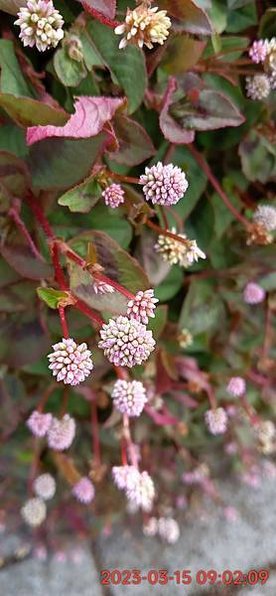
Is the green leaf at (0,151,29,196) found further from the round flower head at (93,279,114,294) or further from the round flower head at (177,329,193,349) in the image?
the round flower head at (177,329,193,349)

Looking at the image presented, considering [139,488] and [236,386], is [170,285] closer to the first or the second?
[236,386]

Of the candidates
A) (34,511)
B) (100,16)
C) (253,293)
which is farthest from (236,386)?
(100,16)

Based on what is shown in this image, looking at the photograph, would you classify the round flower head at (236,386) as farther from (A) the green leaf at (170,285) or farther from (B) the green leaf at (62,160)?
(B) the green leaf at (62,160)

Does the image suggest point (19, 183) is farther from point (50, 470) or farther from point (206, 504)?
point (206, 504)

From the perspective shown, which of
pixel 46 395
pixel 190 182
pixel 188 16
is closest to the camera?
pixel 188 16

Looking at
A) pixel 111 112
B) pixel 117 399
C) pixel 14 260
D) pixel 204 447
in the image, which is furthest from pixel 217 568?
pixel 111 112

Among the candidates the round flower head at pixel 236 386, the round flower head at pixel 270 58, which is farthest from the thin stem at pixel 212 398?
the round flower head at pixel 270 58

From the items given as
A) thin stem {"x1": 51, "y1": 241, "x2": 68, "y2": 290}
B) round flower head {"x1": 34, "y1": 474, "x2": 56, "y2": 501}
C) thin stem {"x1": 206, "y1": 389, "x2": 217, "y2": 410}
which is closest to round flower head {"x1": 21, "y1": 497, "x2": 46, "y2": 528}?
round flower head {"x1": 34, "y1": 474, "x2": 56, "y2": 501}
